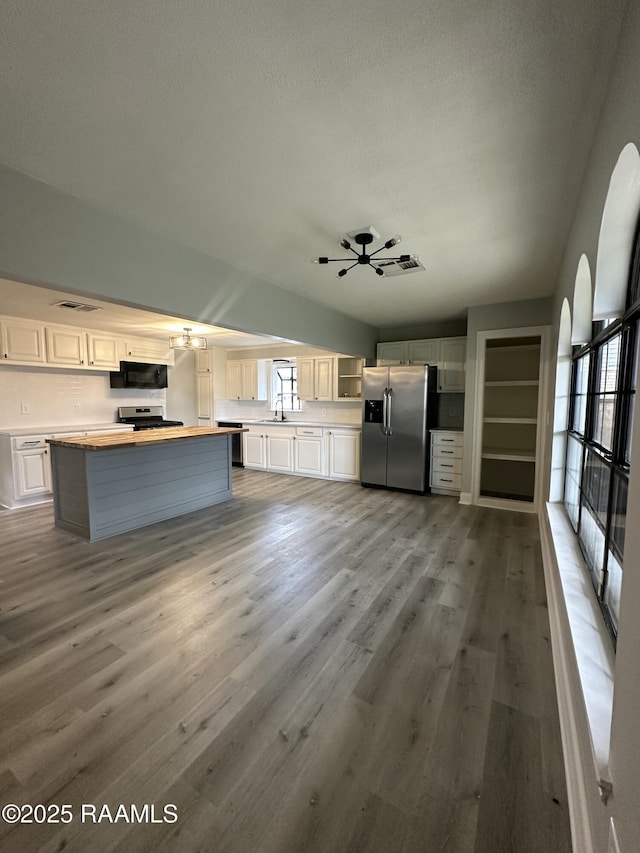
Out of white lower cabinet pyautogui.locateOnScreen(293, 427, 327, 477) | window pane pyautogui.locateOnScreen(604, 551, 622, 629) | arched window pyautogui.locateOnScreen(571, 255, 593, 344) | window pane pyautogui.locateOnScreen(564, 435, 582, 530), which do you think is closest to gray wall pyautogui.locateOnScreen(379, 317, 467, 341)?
white lower cabinet pyautogui.locateOnScreen(293, 427, 327, 477)

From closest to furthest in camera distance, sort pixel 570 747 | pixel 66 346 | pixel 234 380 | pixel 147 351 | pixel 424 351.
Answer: pixel 570 747 → pixel 66 346 → pixel 424 351 → pixel 147 351 → pixel 234 380

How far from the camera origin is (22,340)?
4.67 metres

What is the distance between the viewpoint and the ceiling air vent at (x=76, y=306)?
387 cm

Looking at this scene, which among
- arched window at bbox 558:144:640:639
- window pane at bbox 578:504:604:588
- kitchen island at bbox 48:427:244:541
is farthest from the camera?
kitchen island at bbox 48:427:244:541

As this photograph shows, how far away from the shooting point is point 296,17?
1.09 m

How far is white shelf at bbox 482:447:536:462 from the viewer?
4.36m

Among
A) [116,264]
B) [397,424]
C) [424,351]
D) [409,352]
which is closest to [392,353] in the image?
[409,352]

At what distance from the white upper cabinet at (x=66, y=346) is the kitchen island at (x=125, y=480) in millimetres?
2003

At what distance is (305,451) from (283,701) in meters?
4.68

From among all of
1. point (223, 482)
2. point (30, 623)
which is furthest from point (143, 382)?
point (30, 623)

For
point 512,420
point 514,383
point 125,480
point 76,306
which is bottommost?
point 125,480

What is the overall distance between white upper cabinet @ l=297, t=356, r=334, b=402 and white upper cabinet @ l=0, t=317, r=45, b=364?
374 centimetres

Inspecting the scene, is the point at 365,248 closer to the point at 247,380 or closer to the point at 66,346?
the point at 66,346

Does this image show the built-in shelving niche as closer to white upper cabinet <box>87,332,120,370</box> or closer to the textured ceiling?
the textured ceiling
